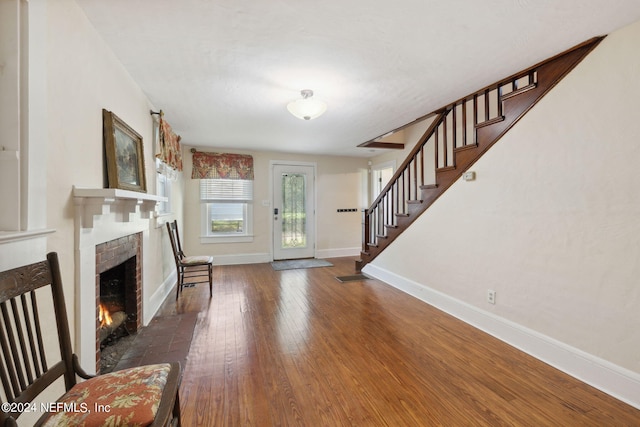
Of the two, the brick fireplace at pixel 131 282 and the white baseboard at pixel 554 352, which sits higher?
the brick fireplace at pixel 131 282

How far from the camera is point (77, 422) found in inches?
35.8

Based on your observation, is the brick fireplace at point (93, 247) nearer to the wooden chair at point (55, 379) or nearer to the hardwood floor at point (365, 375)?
the wooden chair at point (55, 379)

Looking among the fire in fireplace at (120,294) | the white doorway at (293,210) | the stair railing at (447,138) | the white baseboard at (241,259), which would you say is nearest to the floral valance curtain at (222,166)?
the white doorway at (293,210)

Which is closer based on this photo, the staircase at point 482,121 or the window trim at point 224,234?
the staircase at point 482,121

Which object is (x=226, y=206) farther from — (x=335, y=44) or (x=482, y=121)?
(x=482, y=121)

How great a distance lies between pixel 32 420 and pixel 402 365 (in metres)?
2.02

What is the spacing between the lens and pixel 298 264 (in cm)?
549

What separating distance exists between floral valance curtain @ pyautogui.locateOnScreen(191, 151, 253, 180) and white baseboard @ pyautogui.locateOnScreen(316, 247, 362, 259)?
2.18 m

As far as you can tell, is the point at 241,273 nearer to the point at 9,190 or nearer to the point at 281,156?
the point at 281,156

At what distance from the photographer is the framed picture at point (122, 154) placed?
1902mm

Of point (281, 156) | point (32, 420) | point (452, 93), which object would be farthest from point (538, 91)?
point (281, 156)

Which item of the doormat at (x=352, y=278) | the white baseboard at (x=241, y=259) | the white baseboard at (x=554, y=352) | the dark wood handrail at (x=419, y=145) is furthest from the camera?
the white baseboard at (x=241, y=259)

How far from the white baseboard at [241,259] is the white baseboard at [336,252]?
112 centimetres

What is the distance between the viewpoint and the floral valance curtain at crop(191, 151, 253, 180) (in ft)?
16.9
